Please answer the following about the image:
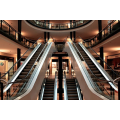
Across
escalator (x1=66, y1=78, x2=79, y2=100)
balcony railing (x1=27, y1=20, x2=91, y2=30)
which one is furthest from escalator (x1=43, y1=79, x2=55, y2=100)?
balcony railing (x1=27, y1=20, x2=91, y2=30)

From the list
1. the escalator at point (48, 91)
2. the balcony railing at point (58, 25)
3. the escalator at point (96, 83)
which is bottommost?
the escalator at point (48, 91)

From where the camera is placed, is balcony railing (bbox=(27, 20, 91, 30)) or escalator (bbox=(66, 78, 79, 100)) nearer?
escalator (bbox=(66, 78, 79, 100))

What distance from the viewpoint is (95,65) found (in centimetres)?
744

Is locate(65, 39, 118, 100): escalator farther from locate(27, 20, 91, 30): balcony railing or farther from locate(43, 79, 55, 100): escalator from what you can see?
locate(27, 20, 91, 30): balcony railing

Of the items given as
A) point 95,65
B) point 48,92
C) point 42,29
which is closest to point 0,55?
point 42,29

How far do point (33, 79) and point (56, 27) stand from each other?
50.7 feet

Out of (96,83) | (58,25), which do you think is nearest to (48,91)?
(96,83)

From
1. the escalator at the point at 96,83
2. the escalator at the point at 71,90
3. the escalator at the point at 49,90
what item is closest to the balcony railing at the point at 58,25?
the escalator at the point at 71,90

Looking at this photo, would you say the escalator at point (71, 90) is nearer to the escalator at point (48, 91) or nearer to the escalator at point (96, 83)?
the escalator at point (48, 91)

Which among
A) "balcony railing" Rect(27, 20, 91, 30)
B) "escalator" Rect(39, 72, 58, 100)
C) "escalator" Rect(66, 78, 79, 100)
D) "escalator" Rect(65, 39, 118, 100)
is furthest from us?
"balcony railing" Rect(27, 20, 91, 30)

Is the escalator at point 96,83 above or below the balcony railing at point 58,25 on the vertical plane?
below

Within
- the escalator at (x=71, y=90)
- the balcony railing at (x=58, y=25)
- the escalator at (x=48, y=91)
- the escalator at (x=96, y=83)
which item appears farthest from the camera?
the balcony railing at (x=58, y=25)
